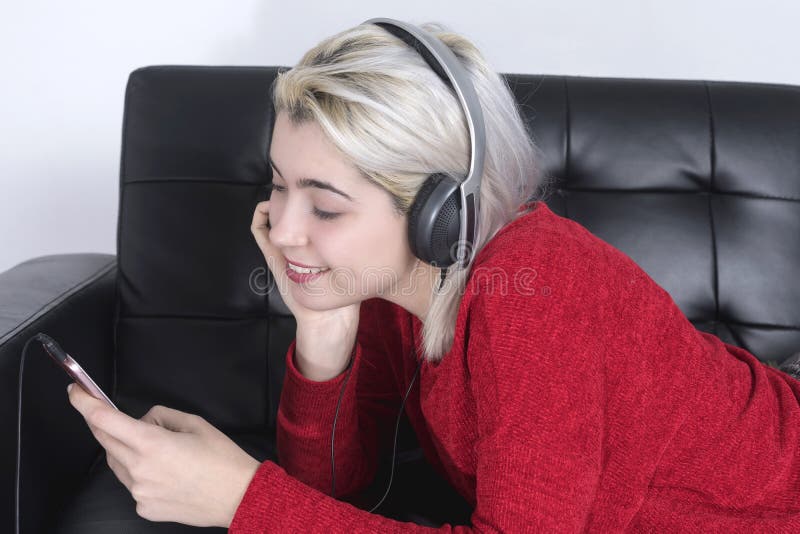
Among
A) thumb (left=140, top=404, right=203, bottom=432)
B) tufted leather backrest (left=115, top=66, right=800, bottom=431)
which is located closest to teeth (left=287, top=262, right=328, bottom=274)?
thumb (left=140, top=404, right=203, bottom=432)

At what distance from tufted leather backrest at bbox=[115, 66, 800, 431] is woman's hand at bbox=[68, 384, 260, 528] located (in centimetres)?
56

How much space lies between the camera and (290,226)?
3.24ft

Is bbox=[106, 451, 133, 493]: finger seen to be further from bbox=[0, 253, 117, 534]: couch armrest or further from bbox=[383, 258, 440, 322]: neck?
bbox=[383, 258, 440, 322]: neck

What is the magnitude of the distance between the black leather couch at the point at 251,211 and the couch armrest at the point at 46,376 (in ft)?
0.08

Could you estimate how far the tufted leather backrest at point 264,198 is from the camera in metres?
1.44

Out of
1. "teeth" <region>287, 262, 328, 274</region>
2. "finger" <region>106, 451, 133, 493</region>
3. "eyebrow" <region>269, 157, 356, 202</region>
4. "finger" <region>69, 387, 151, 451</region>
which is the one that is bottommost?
"finger" <region>106, 451, 133, 493</region>

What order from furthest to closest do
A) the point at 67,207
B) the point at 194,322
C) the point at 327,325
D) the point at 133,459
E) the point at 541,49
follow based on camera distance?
the point at 67,207 → the point at 541,49 → the point at 194,322 → the point at 327,325 → the point at 133,459

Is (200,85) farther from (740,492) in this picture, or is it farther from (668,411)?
(740,492)

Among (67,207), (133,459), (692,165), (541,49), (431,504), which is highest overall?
(541,49)

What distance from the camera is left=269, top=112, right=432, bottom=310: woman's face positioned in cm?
95

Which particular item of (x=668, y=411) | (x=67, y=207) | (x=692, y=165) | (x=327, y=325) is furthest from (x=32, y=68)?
(x=668, y=411)

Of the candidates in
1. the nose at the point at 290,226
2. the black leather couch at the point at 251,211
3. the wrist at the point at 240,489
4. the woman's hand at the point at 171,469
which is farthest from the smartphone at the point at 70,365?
the black leather couch at the point at 251,211

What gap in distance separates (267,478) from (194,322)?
2.08ft

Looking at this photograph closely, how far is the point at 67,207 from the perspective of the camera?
2078 millimetres
